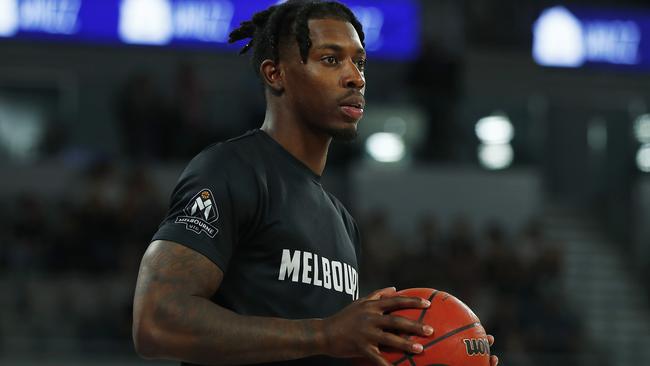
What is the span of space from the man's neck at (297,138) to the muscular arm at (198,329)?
0.73m

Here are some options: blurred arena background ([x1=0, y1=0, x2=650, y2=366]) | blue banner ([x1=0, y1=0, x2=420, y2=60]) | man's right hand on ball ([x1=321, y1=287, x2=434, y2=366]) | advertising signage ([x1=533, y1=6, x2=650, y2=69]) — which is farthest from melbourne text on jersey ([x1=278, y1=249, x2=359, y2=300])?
advertising signage ([x1=533, y1=6, x2=650, y2=69])

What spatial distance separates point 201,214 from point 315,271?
0.46m

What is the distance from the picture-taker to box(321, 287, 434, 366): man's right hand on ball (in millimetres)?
2654

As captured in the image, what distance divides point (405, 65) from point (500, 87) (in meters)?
2.31

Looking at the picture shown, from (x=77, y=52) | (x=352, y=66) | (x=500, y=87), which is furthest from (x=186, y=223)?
(x=500, y=87)

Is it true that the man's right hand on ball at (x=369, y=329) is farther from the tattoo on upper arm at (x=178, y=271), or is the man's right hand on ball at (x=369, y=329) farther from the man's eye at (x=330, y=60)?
the man's eye at (x=330, y=60)

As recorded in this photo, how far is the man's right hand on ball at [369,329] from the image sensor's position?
8.71 ft

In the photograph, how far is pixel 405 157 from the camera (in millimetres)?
13125

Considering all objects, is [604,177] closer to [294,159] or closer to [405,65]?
[405,65]

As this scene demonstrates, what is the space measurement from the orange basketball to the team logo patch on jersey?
1.80 ft

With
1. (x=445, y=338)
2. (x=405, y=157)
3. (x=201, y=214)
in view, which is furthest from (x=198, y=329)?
(x=405, y=157)

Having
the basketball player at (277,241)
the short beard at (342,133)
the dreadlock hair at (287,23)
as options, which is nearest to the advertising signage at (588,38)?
the basketball player at (277,241)

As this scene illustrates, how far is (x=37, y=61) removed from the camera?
47.5 ft

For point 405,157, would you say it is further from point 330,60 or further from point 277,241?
point 277,241
